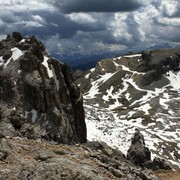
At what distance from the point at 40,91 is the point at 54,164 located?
2478 inches

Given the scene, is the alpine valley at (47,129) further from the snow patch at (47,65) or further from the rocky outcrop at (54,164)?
the snow patch at (47,65)

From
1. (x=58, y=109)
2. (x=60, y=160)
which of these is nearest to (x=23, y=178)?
(x=60, y=160)

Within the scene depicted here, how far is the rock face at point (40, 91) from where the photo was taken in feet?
251

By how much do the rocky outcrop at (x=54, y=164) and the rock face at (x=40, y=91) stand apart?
40718 millimetres

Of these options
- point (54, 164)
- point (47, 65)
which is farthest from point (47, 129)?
point (54, 164)

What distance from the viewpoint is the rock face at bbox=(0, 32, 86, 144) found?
251ft

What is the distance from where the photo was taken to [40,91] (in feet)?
265

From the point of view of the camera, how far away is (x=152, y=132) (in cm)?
17438

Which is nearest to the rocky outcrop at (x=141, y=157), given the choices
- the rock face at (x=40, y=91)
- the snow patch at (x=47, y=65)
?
the rock face at (x=40, y=91)

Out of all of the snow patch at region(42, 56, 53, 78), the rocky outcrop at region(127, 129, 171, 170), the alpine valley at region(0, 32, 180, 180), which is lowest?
the rocky outcrop at region(127, 129, 171, 170)

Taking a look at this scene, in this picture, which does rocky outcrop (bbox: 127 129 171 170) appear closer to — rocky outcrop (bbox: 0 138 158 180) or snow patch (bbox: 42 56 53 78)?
snow patch (bbox: 42 56 53 78)

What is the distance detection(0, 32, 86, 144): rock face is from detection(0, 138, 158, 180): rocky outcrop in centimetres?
4072

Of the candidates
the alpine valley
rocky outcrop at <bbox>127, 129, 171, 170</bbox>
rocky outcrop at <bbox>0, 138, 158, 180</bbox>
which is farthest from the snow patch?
rocky outcrop at <bbox>0, 138, 158, 180</bbox>

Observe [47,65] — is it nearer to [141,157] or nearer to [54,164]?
[141,157]
